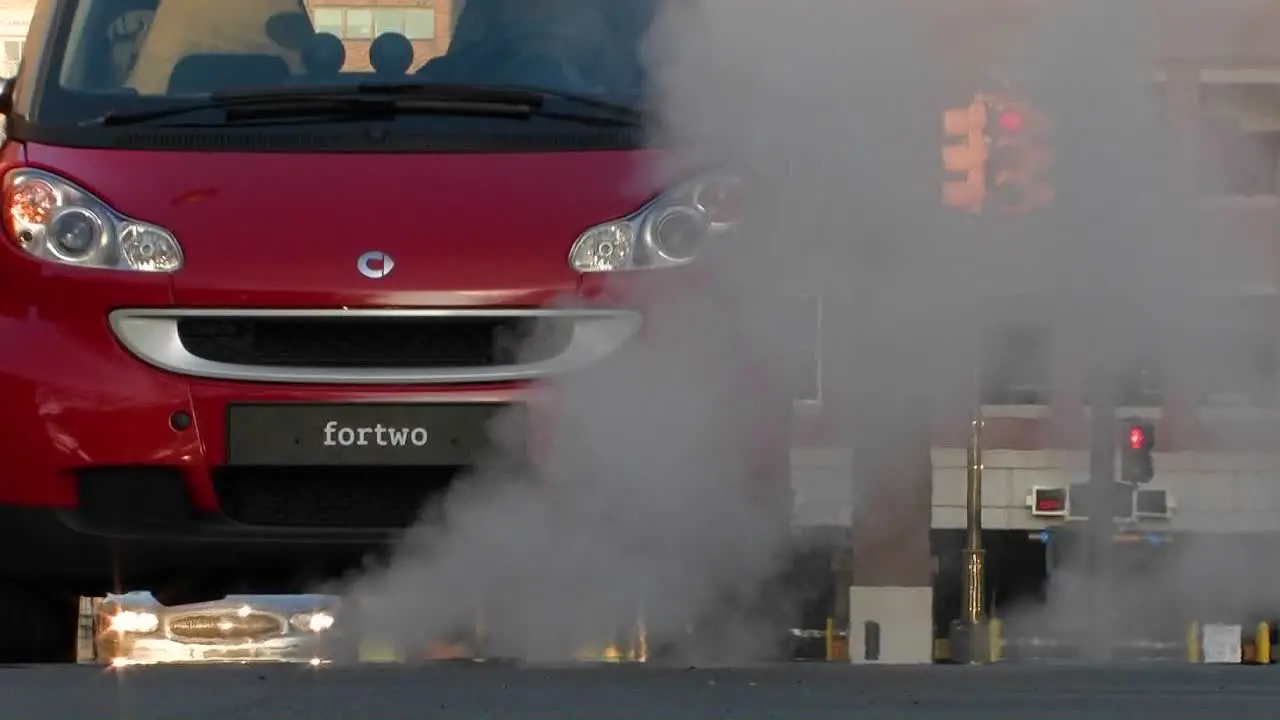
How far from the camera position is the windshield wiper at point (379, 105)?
4820mm

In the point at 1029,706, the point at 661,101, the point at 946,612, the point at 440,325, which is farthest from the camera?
the point at 946,612

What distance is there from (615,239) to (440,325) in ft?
1.07

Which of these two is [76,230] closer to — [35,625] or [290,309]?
[290,309]

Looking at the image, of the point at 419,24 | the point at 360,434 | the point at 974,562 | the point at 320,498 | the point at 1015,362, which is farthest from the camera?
the point at 974,562

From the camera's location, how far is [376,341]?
15.1 feet

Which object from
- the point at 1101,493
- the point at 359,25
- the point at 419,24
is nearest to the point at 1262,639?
the point at 1101,493

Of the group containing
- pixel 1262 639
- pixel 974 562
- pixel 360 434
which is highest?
pixel 360 434

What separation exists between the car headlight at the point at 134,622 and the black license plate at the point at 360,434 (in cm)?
906

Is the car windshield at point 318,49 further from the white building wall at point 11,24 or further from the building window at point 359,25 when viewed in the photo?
the white building wall at point 11,24

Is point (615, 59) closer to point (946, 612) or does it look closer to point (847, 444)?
point (847, 444)

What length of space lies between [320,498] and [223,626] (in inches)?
367

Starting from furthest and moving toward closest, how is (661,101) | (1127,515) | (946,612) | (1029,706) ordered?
1. (946,612)
2. (1127,515)
3. (661,101)
4. (1029,706)

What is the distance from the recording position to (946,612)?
1989 cm

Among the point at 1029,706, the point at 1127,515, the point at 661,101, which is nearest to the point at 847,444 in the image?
the point at 661,101
